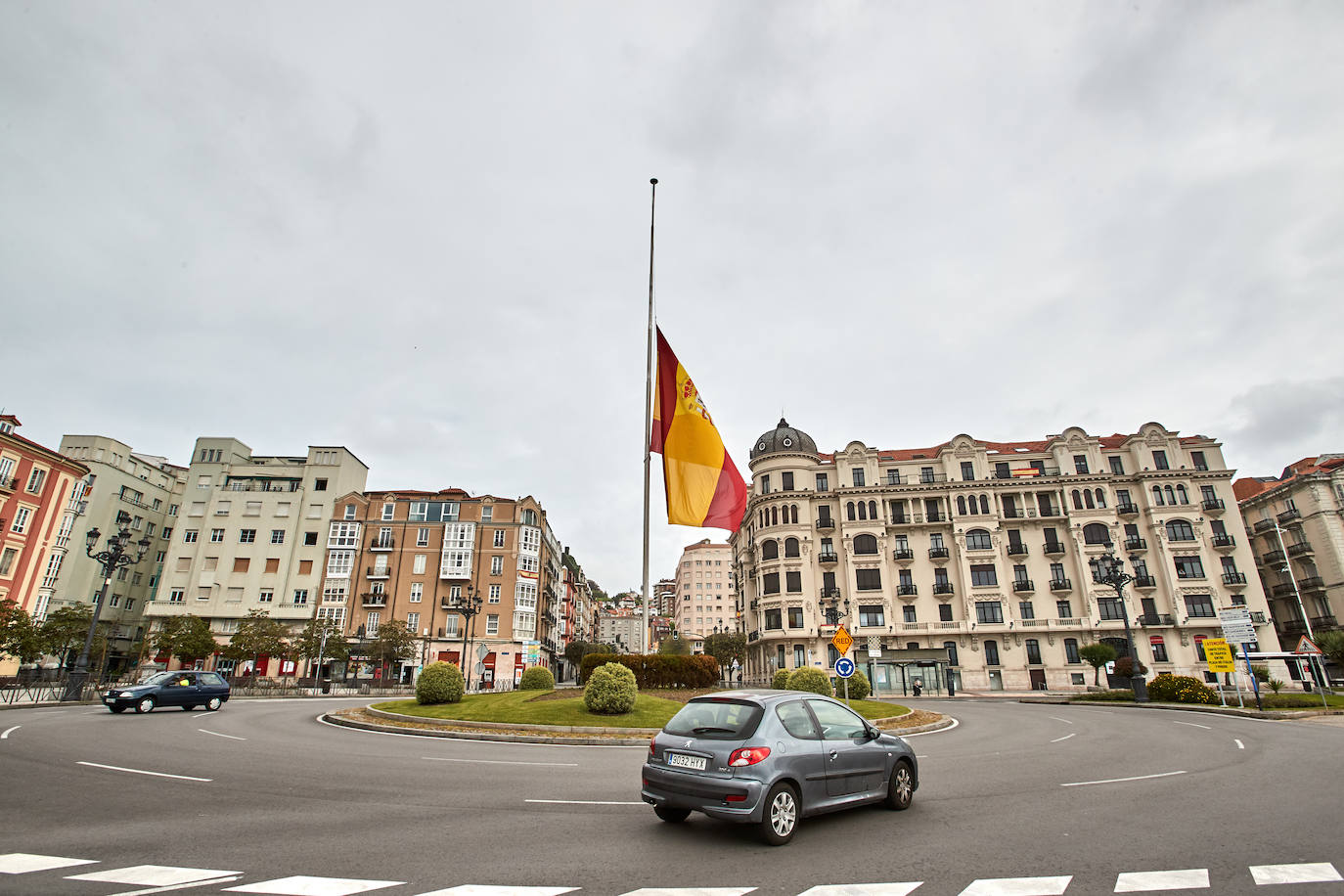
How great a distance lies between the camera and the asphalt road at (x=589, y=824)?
5.48 m

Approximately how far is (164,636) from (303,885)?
58.9 metres

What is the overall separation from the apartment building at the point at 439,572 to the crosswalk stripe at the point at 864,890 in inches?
2331

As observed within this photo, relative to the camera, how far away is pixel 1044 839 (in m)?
6.68

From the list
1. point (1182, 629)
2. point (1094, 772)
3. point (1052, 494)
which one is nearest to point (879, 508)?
point (1052, 494)

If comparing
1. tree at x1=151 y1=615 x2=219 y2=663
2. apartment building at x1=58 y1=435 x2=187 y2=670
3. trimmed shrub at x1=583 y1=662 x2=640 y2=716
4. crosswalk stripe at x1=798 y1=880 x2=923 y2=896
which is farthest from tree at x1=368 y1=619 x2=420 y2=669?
crosswalk stripe at x1=798 y1=880 x2=923 y2=896

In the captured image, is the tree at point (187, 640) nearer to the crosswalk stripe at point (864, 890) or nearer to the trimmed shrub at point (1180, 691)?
the crosswalk stripe at point (864, 890)

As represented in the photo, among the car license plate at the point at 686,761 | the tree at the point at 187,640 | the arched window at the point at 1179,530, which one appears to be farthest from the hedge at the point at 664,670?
the arched window at the point at 1179,530

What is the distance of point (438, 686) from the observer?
2409cm

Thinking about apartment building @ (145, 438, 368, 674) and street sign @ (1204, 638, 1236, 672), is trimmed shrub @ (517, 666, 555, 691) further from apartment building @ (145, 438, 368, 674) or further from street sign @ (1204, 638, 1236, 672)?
apartment building @ (145, 438, 368, 674)

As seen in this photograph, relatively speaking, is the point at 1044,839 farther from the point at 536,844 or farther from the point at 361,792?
the point at 361,792

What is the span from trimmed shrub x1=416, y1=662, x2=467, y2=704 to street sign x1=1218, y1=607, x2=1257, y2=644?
3030 cm

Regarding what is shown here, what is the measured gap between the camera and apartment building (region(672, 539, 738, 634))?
147375 millimetres

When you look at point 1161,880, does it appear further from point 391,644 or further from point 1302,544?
point 1302,544

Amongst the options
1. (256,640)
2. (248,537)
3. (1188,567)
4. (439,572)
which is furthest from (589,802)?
(248,537)
